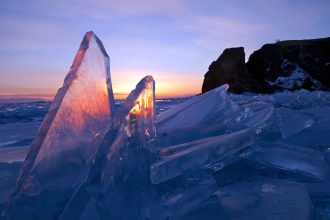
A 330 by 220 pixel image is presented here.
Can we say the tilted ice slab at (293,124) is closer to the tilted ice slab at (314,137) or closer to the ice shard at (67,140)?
the tilted ice slab at (314,137)

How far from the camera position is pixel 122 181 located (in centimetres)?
100

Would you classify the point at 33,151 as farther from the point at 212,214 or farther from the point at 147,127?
the point at 212,214

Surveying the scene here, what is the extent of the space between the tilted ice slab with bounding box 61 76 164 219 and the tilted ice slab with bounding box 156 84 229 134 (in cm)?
67

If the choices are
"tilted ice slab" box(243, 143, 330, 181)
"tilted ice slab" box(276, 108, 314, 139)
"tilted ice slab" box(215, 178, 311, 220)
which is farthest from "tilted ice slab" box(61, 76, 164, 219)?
"tilted ice slab" box(276, 108, 314, 139)

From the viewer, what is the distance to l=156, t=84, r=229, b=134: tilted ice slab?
5.94 feet

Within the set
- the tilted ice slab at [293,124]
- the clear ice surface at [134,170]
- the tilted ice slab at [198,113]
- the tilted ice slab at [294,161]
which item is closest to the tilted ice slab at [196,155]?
the clear ice surface at [134,170]

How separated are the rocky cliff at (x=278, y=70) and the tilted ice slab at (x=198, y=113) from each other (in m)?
19.7

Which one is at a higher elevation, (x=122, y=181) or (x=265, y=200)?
(x=122, y=181)

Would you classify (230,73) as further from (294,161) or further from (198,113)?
(294,161)

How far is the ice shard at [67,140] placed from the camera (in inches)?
36.8

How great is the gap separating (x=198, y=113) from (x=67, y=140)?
1005mm

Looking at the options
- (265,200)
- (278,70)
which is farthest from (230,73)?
(265,200)

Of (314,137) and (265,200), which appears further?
(314,137)

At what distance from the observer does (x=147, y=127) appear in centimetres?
129
